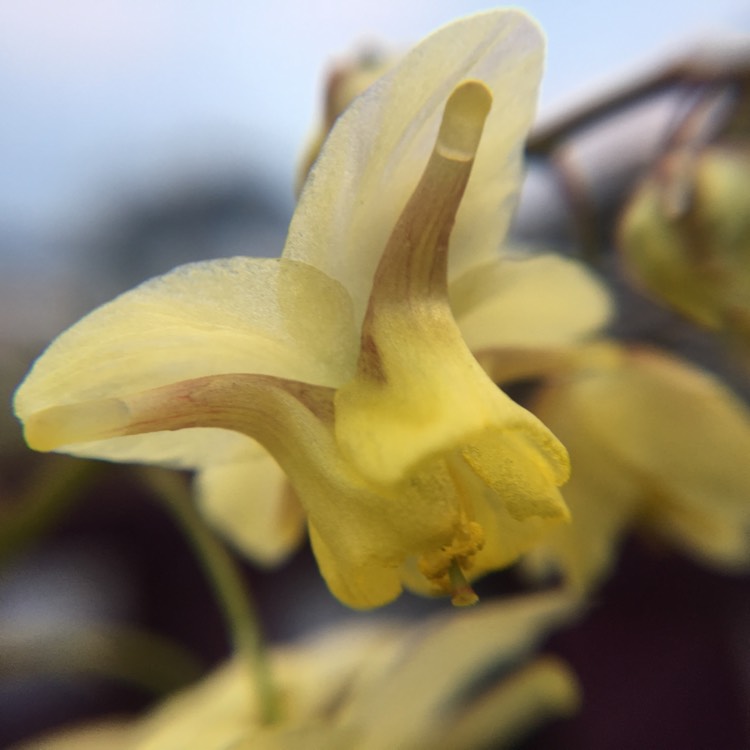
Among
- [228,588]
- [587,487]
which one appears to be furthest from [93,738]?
[587,487]

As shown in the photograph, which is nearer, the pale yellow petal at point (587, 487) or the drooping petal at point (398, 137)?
the drooping petal at point (398, 137)

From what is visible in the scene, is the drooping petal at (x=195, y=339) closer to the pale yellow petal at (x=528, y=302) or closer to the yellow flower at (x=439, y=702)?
the pale yellow petal at (x=528, y=302)

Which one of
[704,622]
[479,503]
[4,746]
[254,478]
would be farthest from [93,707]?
[479,503]

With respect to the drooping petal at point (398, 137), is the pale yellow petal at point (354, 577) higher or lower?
lower

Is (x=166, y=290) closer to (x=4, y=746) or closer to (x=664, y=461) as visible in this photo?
(x=664, y=461)

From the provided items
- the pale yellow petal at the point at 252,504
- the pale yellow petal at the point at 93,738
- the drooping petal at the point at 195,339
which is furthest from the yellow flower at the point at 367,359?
the pale yellow petal at the point at 93,738
